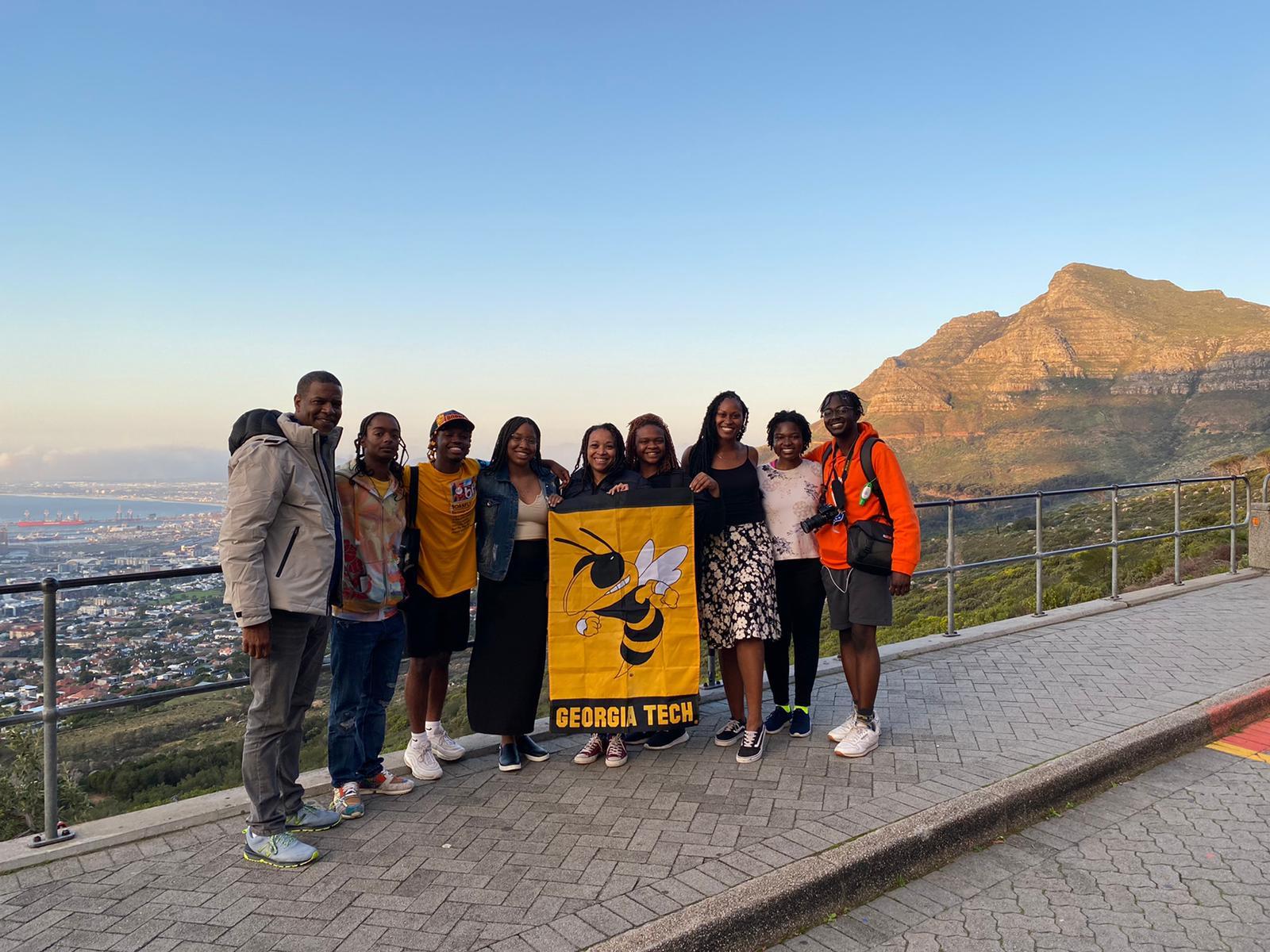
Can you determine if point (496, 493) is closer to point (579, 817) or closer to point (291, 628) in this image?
point (291, 628)

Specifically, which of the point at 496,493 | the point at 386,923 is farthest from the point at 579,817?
the point at 496,493

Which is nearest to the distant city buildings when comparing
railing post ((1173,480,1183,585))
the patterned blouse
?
the patterned blouse

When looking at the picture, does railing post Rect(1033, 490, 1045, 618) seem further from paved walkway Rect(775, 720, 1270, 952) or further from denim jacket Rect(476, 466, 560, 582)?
denim jacket Rect(476, 466, 560, 582)

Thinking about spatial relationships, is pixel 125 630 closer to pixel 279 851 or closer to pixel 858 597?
pixel 279 851

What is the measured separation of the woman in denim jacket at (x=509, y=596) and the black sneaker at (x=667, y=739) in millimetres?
758

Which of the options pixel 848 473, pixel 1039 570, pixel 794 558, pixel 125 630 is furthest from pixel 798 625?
pixel 1039 570

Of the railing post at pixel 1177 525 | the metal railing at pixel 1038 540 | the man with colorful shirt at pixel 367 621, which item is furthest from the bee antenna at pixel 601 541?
the railing post at pixel 1177 525

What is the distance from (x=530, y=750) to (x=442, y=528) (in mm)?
1414

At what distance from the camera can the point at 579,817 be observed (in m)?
3.86

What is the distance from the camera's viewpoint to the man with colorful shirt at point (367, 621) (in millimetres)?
4008

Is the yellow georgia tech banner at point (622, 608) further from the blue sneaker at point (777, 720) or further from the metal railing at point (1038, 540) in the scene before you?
the metal railing at point (1038, 540)

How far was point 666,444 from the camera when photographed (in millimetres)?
4750

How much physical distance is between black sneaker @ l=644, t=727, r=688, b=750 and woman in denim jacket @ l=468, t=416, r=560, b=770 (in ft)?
2.49

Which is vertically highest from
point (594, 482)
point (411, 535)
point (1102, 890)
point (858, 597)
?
point (594, 482)
